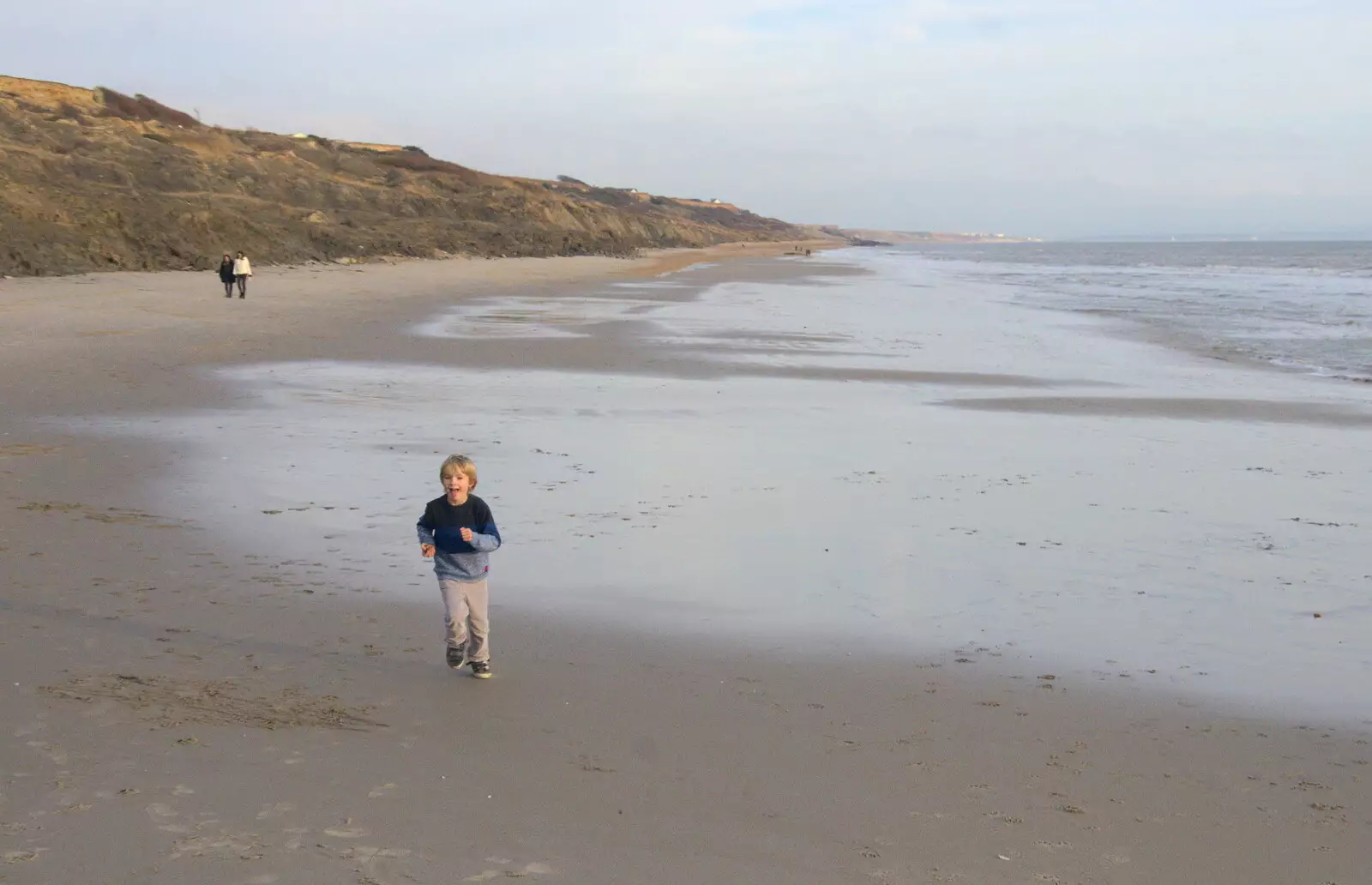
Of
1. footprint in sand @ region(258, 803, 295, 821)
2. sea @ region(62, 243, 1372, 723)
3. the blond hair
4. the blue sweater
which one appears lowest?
footprint in sand @ region(258, 803, 295, 821)

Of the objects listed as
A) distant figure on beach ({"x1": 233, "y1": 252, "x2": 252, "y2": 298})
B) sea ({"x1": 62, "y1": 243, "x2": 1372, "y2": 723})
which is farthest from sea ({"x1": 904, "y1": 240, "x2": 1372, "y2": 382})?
distant figure on beach ({"x1": 233, "y1": 252, "x2": 252, "y2": 298})

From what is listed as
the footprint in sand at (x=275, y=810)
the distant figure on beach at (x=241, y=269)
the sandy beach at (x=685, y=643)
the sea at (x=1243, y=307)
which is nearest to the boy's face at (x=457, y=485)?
the sandy beach at (x=685, y=643)

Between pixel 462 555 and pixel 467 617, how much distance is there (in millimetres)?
274

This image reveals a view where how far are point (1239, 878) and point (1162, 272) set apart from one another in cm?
7962

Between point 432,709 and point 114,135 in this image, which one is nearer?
point 432,709

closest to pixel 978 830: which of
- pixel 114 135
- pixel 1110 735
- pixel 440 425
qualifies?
pixel 1110 735

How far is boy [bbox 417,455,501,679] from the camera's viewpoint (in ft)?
18.7

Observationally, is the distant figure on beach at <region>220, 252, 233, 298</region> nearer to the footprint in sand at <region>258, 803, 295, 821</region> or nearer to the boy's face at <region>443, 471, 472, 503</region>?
the boy's face at <region>443, 471, 472, 503</region>

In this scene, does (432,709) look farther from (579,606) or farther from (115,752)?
(579,606)

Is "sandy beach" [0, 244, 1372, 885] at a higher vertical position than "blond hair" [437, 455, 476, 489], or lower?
lower

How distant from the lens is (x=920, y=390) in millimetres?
16500

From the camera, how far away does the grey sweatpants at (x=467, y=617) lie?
224 inches

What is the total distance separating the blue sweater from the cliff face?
89.1 feet

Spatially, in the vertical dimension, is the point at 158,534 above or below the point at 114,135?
below
